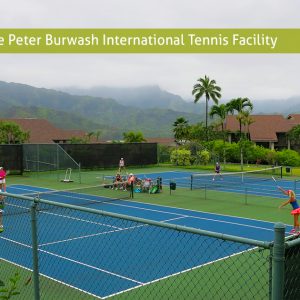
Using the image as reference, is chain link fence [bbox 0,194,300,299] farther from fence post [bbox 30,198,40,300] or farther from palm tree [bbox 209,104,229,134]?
palm tree [bbox 209,104,229,134]

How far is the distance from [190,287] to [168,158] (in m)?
42.9

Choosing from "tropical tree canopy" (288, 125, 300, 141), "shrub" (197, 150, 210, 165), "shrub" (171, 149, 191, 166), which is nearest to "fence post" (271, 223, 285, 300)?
"shrub" (197, 150, 210, 165)

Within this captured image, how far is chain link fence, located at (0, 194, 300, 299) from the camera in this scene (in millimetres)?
9172

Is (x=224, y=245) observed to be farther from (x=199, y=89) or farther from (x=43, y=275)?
(x=199, y=89)

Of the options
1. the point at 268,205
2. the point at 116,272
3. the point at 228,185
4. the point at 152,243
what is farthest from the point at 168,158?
the point at 116,272

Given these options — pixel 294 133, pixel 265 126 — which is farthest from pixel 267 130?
pixel 294 133

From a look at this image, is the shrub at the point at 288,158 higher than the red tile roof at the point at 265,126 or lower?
lower

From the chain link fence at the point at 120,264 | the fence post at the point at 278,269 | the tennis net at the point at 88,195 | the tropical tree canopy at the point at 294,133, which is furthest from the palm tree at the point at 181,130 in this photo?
the fence post at the point at 278,269

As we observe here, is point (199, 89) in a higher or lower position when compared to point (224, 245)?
higher

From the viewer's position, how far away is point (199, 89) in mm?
67438

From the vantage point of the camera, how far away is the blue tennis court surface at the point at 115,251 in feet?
33.5

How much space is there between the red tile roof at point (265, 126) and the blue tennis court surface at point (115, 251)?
1961 inches

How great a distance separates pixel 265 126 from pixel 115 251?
58850 mm

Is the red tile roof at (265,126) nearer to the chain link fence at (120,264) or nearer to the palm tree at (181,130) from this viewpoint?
the palm tree at (181,130)
